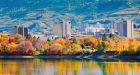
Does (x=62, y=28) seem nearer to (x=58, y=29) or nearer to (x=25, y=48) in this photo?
(x=58, y=29)

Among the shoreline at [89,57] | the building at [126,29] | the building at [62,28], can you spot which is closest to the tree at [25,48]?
the shoreline at [89,57]

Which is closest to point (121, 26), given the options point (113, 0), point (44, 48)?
point (113, 0)

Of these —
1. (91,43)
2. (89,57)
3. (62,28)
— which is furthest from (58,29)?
(89,57)

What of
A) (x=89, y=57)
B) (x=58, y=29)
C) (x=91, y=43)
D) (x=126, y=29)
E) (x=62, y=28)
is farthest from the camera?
(x=58, y=29)

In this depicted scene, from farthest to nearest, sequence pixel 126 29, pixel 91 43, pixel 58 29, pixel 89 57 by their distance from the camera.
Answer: pixel 58 29 → pixel 126 29 → pixel 91 43 → pixel 89 57

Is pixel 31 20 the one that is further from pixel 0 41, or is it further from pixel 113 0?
pixel 0 41

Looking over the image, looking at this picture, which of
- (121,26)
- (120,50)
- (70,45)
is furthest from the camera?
(121,26)

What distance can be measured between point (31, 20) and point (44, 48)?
258 feet

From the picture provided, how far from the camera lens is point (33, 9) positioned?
147875 mm

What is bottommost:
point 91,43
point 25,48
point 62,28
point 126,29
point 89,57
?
point 89,57

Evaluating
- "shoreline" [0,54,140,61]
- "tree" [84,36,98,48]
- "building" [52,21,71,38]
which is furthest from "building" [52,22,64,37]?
"shoreline" [0,54,140,61]

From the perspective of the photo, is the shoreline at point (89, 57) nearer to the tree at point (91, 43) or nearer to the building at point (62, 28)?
the tree at point (91, 43)

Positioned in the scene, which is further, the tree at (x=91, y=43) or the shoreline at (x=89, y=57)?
the tree at (x=91, y=43)

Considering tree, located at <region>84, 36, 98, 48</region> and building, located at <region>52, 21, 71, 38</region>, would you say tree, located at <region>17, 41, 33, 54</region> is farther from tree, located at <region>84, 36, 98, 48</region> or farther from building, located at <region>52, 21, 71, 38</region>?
building, located at <region>52, 21, 71, 38</region>
